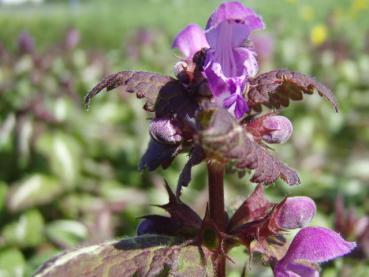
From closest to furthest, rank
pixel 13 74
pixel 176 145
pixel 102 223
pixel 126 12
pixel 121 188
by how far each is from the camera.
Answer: pixel 176 145 < pixel 102 223 < pixel 121 188 < pixel 13 74 < pixel 126 12

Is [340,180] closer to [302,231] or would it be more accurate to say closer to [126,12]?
[302,231]

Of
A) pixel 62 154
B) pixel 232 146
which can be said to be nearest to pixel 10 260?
pixel 62 154

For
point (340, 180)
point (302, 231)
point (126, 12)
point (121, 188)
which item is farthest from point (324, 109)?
point (126, 12)

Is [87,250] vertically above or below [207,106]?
below

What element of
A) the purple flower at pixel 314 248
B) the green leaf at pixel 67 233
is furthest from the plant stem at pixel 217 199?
the green leaf at pixel 67 233

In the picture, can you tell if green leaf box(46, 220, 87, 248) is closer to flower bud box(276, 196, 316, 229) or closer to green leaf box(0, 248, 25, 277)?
green leaf box(0, 248, 25, 277)

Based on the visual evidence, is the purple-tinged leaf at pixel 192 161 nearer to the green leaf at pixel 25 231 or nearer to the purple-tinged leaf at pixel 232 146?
the purple-tinged leaf at pixel 232 146

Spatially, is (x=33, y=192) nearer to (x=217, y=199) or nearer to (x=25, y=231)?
(x=25, y=231)
